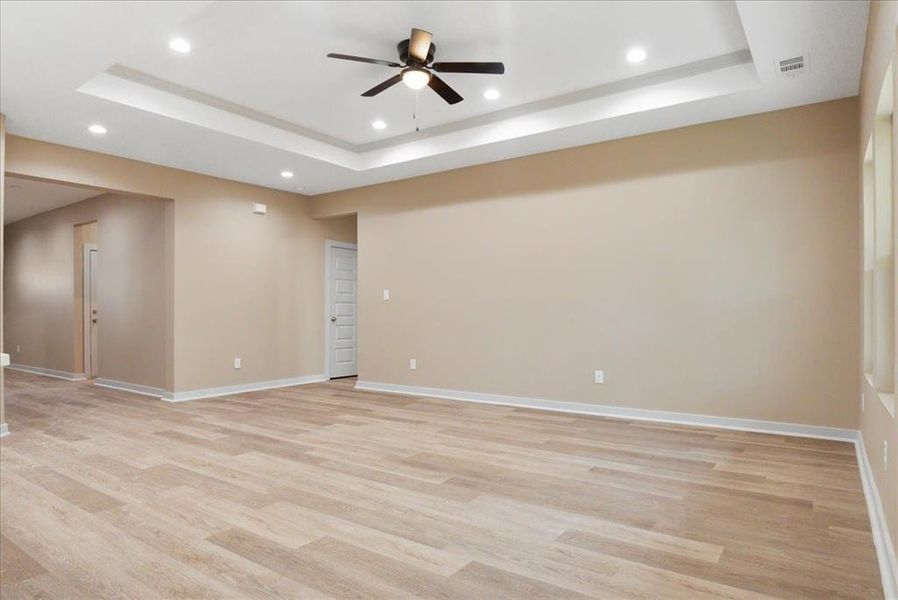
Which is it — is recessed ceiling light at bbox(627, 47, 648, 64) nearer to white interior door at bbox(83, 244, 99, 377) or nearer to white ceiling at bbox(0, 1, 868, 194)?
white ceiling at bbox(0, 1, 868, 194)

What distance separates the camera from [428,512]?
8.96ft

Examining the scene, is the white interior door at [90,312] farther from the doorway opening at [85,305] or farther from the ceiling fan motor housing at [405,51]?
the ceiling fan motor housing at [405,51]

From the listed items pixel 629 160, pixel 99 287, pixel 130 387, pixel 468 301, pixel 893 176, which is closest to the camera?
pixel 893 176

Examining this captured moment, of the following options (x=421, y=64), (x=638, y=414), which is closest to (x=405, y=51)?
(x=421, y=64)

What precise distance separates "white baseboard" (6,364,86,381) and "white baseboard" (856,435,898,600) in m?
9.48

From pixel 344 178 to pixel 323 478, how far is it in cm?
438

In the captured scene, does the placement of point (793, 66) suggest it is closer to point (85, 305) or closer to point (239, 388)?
point (239, 388)

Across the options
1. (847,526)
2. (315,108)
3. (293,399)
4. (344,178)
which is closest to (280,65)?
(315,108)

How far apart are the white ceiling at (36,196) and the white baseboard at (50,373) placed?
2627 mm

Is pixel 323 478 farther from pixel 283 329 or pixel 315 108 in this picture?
pixel 283 329

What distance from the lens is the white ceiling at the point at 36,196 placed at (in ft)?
22.9

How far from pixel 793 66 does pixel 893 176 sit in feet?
6.21

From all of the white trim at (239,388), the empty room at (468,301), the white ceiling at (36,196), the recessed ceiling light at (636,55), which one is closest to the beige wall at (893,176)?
the empty room at (468,301)

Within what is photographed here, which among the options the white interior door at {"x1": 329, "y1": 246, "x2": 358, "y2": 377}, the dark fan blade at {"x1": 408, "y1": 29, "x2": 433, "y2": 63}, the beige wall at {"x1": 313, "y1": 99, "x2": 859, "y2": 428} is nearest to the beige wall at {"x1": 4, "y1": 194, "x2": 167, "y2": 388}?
the white interior door at {"x1": 329, "y1": 246, "x2": 358, "y2": 377}
